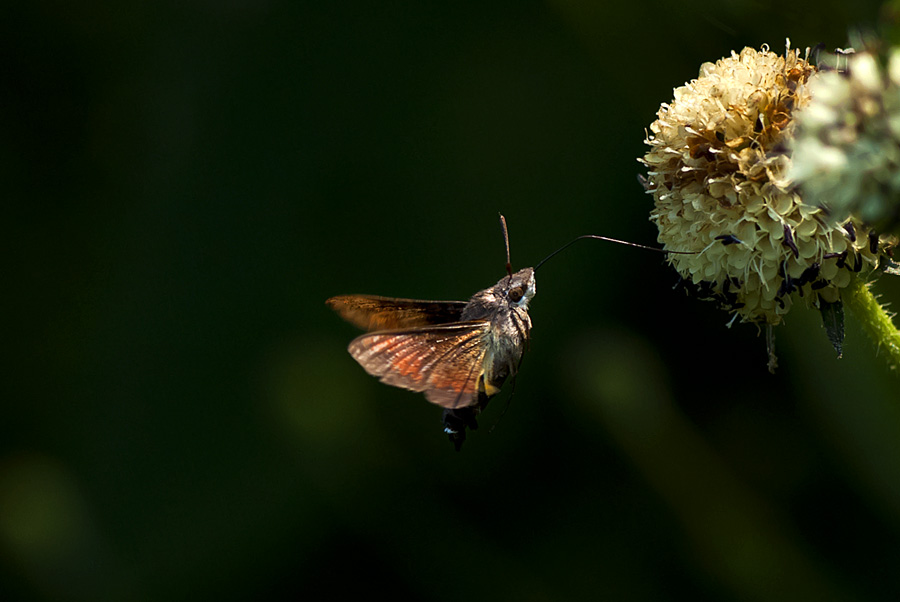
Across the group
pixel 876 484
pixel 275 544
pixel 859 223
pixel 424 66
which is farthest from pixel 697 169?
pixel 275 544

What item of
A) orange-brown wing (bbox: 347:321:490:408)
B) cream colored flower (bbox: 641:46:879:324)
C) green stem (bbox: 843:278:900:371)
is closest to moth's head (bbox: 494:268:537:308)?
orange-brown wing (bbox: 347:321:490:408)

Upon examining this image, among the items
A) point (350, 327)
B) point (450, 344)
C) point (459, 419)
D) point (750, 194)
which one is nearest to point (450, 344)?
point (450, 344)

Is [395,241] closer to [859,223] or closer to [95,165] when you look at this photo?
[95,165]

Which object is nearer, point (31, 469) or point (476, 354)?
point (476, 354)

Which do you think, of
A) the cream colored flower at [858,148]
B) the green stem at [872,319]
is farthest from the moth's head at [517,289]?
the cream colored flower at [858,148]

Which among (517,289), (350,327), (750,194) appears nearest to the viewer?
(750,194)

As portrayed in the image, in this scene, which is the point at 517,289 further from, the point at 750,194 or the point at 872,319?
the point at 872,319
